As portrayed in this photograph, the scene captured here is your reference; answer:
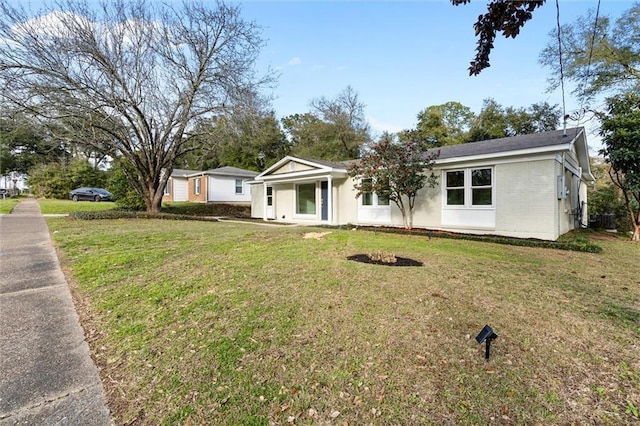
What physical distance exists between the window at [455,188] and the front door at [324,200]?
5978 mm

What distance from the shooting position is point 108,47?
14500 millimetres

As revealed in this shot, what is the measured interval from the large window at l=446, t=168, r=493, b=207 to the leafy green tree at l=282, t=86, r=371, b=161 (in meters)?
23.6

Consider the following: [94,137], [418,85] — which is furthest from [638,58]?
[94,137]

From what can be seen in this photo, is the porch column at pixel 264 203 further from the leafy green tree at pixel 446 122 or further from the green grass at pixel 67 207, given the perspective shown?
the leafy green tree at pixel 446 122

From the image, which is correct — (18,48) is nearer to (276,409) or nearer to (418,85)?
(418,85)

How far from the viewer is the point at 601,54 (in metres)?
19.1

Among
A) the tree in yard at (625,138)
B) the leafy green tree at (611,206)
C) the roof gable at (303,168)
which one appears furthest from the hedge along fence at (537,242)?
the leafy green tree at (611,206)

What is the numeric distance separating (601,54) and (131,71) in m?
26.9

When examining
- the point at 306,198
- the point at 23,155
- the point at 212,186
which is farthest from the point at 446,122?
the point at 23,155

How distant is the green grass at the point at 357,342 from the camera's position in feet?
7.12

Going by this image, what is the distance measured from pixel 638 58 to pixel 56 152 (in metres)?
60.7

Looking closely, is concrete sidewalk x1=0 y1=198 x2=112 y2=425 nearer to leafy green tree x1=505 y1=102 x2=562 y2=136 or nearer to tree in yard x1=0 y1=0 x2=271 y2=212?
tree in yard x1=0 y1=0 x2=271 y2=212

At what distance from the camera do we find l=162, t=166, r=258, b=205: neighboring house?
2631 cm

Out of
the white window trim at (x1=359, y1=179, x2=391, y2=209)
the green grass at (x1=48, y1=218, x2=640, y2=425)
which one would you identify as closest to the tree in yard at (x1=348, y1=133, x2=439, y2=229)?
the white window trim at (x1=359, y1=179, x2=391, y2=209)
